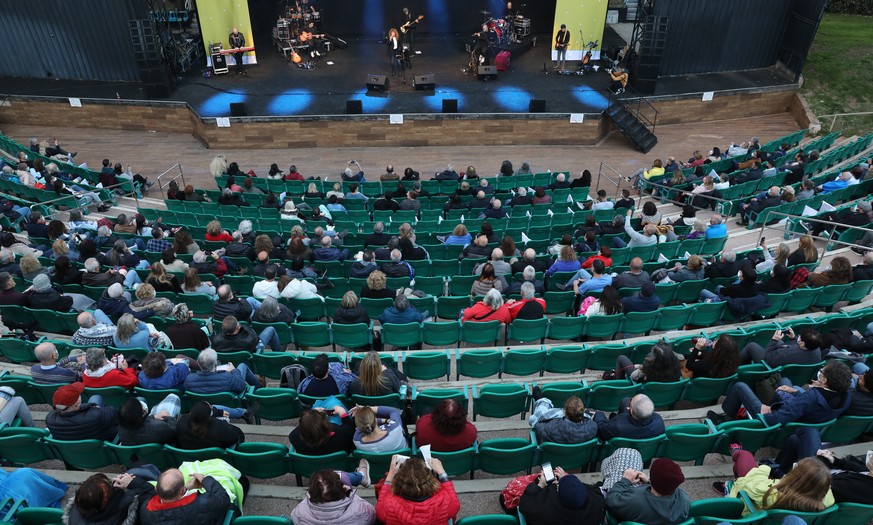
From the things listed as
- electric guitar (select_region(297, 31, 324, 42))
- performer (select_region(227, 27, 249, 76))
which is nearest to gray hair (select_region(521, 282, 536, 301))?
performer (select_region(227, 27, 249, 76))

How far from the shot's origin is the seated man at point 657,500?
4.05m

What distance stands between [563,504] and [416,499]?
3.26 feet

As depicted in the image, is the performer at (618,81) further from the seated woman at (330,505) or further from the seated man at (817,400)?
the seated woman at (330,505)

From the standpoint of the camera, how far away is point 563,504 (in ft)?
13.2

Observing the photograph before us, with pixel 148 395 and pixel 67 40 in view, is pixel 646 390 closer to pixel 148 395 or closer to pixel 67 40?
pixel 148 395

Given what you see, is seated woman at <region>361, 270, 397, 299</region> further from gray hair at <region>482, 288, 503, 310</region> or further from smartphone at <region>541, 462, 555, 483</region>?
smartphone at <region>541, 462, 555, 483</region>

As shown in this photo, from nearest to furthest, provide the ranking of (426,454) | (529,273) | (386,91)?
(426,454)
(529,273)
(386,91)

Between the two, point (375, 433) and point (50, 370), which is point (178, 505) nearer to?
point (375, 433)

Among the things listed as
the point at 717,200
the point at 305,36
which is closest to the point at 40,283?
the point at 717,200

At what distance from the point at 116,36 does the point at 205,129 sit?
4.89 metres

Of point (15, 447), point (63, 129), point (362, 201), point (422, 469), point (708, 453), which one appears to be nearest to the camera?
point (422, 469)

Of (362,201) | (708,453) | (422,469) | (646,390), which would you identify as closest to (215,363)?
(422,469)

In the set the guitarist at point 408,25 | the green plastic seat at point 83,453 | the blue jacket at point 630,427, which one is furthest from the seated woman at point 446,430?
the guitarist at point 408,25

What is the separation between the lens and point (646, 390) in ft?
18.9
